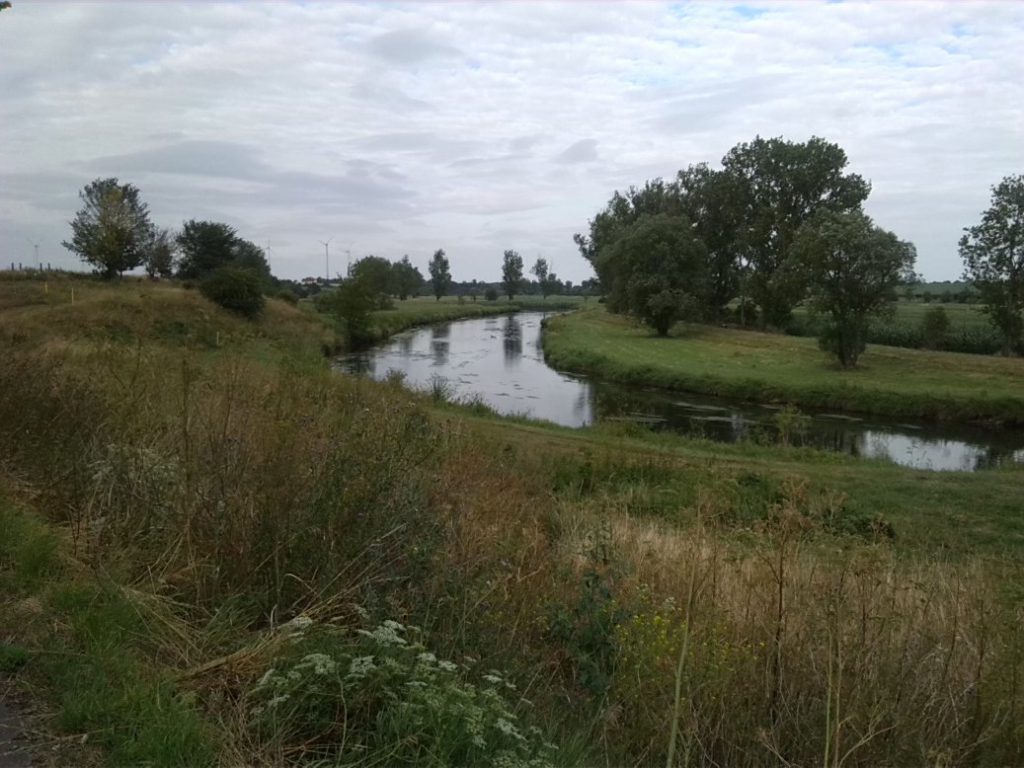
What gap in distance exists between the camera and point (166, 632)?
375 centimetres

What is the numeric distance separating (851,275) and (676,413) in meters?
12.8

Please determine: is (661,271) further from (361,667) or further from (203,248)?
(361,667)

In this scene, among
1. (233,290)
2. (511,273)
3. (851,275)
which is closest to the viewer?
(851,275)

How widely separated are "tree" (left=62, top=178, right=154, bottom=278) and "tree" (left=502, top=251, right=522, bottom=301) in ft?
341

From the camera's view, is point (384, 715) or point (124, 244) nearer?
point (384, 715)

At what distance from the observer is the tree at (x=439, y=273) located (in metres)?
142

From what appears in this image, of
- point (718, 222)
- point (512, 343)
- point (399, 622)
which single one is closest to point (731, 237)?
point (718, 222)

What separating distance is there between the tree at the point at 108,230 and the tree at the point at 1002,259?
43979mm

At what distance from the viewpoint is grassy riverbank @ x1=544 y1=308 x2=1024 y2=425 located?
30.1 metres

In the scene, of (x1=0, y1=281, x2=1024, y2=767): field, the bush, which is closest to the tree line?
the bush

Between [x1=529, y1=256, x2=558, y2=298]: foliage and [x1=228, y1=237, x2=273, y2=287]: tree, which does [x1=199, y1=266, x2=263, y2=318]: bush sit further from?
[x1=529, y1=256, x2=558, y2=298]: foliage

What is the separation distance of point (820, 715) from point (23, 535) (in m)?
4.35

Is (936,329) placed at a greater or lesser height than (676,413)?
greater

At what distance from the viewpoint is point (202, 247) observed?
194 feet
